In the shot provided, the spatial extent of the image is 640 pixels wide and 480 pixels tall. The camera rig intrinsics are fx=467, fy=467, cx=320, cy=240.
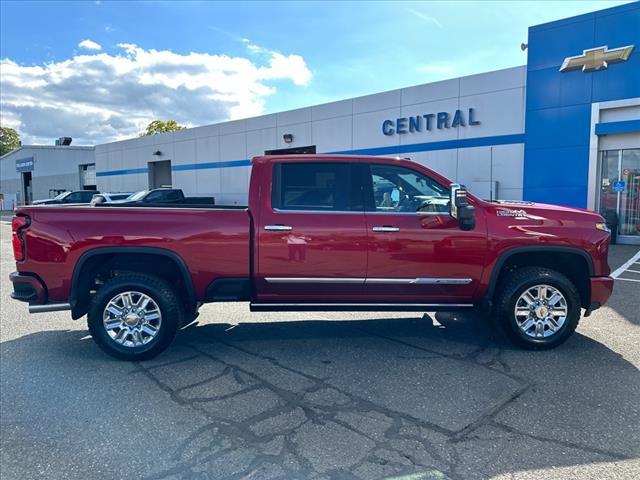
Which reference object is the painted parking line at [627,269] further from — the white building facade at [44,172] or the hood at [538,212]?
the white building facade at [44,172]

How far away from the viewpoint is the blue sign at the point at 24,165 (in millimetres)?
51191

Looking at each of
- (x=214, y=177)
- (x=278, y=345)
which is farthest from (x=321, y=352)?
(x=214, y=177)

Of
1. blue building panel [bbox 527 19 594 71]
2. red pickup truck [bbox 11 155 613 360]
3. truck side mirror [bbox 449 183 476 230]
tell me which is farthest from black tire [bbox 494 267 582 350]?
blue building panel [bbox 527 19 594 71]

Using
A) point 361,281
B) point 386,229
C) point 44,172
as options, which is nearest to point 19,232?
point 361,281

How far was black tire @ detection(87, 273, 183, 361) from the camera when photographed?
457 centimetres

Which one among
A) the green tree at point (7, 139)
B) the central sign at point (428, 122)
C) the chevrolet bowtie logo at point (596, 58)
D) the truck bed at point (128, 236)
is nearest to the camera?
the truck bed at point (128, 236)

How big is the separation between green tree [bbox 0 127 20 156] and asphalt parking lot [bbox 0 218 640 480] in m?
90.6

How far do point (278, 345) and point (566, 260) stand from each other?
321 centimetres

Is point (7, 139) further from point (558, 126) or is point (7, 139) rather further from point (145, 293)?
point (145, 293)

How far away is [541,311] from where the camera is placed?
480 cm

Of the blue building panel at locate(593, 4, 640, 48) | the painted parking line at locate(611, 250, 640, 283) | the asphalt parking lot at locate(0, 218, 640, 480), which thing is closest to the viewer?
the asphalt parking lot at locate(0, 218, 640, 480)

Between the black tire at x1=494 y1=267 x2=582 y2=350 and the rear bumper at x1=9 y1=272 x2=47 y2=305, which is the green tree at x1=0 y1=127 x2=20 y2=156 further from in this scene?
the black tire at x1=494 y1=267 x2=582 y2=350

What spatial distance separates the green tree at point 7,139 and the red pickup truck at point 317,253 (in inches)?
3572

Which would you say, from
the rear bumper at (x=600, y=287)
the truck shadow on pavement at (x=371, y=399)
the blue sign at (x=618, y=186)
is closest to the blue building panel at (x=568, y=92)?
the blue sign at (x=618, y=186)
